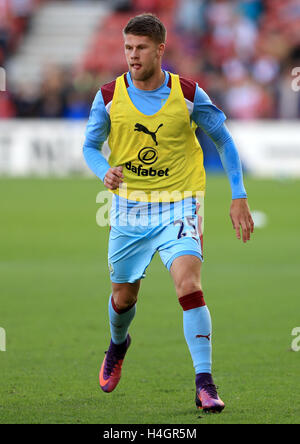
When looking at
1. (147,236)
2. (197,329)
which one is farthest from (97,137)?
(197,329)

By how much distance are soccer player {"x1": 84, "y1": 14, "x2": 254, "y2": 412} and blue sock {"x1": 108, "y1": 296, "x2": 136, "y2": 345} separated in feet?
0.75

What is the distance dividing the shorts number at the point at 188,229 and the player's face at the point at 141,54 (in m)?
0.94

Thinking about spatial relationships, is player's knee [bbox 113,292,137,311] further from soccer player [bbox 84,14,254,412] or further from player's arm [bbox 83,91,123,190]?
player's arm [bbox 83,91,123,190]

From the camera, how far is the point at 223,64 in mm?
27219

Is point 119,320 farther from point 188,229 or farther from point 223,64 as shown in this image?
point 223,64

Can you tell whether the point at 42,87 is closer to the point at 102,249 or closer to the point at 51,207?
the point at 51,207

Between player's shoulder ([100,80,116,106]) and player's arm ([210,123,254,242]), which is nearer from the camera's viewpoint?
player's arm ([210,123,254,242])

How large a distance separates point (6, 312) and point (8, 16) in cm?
2432

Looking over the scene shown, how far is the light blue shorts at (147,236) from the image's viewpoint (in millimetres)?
5891

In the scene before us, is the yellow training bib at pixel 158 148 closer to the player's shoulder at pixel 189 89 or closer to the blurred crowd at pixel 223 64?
the player's shoulder at pixel 189 89

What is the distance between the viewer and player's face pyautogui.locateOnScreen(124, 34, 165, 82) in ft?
19.2

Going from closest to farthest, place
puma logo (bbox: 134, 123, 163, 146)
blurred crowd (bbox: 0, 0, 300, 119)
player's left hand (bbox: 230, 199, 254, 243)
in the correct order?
player's left hand (bbox: 230, 199, 254, 243)
puma logo (bbox: 134, 123, 163, 146)
blurred crowd (bbox: 0, 0, 300, 119)

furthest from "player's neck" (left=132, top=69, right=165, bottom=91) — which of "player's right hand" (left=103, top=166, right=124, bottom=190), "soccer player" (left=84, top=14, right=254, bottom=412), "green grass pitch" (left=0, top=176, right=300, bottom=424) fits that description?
"green grass pitch" (left=0, top=176, right=300, bottom=424)

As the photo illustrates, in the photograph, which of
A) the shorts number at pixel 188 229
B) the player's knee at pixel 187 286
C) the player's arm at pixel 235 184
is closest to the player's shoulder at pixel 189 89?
the player's arm at pixel 235 184
